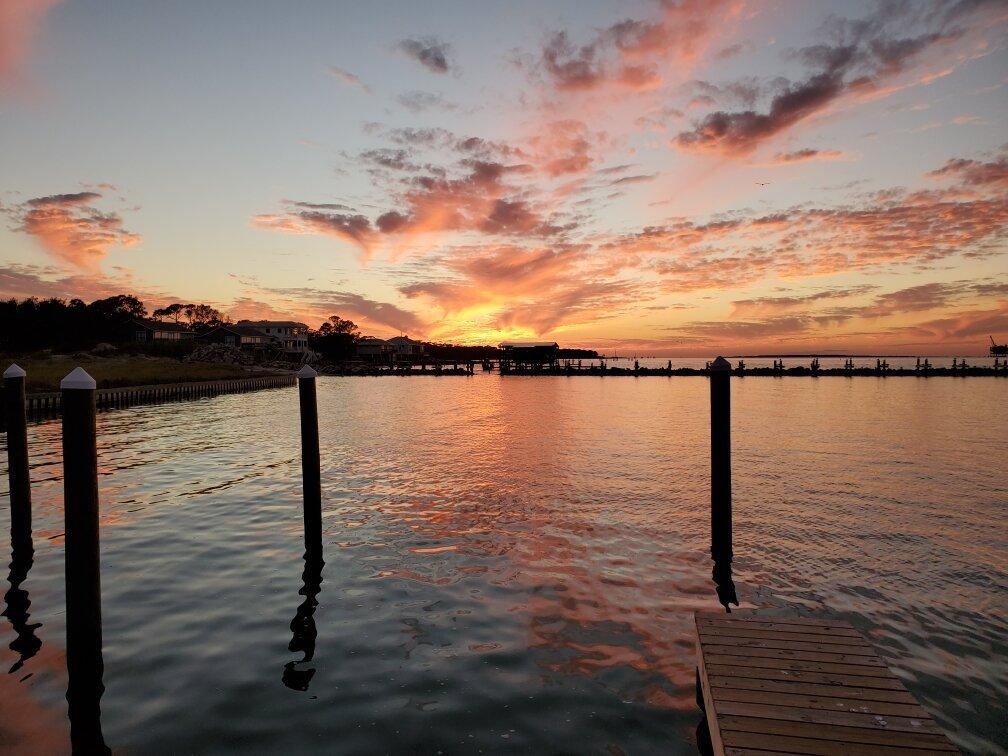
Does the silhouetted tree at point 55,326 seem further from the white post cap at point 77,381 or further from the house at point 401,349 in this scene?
the white post cap at point 77,381

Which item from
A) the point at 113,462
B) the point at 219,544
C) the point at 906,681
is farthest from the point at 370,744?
the point at 113,462

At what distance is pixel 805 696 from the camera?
504cm

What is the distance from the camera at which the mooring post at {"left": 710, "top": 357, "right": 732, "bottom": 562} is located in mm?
10312

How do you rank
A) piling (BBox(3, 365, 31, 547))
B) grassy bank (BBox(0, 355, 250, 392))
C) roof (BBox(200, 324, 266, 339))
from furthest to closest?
1. roof (BBox(200, 324, 266, 339))
2. grassy bank (BBox(0, 355, 250, 392))
3. piling (BBox(3, 365, 31, 547))

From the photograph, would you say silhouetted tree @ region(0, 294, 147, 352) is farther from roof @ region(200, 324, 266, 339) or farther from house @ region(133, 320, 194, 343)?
roof @ region(200, 324, 266, 339)

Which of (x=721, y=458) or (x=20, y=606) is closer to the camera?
(x=20, y=606)

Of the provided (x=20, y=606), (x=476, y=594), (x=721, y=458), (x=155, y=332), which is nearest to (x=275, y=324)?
(x=155, y=332)

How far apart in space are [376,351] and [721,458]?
167613 mm

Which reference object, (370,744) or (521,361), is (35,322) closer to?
(521,361)

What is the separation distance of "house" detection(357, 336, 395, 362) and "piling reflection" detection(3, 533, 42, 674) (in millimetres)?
160526

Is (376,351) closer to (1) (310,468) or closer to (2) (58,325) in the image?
(2) (58,325)

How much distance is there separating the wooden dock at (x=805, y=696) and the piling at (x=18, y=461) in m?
11.8

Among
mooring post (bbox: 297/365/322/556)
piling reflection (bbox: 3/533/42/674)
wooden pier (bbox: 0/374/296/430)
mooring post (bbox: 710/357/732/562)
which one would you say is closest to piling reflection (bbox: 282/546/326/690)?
mooring post (bbox: 297/365/322/556)

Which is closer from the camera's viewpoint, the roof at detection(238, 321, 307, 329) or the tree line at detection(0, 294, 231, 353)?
the tree line at detection(0, 294, 231, 353)
